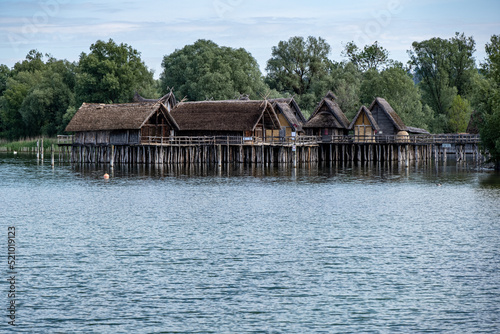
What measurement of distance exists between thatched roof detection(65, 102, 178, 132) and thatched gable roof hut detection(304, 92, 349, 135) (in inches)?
669

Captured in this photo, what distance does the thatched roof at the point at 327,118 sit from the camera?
7638 cm

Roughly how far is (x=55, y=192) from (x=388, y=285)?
27891 mm

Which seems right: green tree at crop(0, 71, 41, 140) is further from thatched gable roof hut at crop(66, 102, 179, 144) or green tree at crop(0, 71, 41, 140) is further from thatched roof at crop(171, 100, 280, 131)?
thatched roof at crop(171, 100, 280, 131)

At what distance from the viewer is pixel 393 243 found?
979 inches

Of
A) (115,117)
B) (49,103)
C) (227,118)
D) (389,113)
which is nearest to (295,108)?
(389,113)

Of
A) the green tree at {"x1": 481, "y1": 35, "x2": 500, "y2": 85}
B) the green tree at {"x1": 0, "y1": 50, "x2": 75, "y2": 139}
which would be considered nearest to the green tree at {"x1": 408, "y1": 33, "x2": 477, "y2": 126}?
the green tree at {"x1": 481, "y1": 35, "x2": 500, "y2": 85}

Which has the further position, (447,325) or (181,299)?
(181,299)

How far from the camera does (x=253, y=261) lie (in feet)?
71.9

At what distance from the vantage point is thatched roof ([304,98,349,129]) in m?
76.4

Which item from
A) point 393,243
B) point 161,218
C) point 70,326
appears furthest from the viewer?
point 161,218

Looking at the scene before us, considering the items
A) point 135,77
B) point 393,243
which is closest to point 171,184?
point 393,243

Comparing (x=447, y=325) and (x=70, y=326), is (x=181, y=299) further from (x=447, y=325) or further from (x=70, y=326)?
(x=447, y=325)

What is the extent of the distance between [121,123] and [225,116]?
1080cm

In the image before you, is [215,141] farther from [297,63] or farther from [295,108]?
[297,63]
